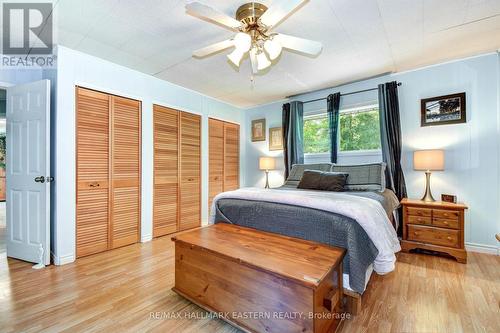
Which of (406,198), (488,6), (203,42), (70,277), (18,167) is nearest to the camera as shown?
(488,6)

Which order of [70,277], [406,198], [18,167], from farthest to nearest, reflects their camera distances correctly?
[406,198], [18,167], [70,277]

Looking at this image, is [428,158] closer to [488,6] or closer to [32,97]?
[488,6]

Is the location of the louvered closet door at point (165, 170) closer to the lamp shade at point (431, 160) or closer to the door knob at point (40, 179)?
the door knob at point (40, 179)

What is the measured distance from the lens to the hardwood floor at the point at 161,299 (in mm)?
1513

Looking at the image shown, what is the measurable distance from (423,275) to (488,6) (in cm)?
244

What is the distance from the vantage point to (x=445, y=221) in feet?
8.39

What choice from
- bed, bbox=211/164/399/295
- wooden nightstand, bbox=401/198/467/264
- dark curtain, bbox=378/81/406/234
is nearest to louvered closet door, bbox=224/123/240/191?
bed, bbox=211/164/399/295

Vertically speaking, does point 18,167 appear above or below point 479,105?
below

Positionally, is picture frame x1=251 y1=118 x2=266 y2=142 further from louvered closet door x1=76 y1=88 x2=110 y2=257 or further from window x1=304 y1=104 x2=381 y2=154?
louvered closet door x1=76 y1=88 x2=110 y2=257

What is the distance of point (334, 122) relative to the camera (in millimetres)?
3641

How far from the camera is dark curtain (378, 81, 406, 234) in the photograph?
307 centimetres

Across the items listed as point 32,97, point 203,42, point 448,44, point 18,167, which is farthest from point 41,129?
point 448,44

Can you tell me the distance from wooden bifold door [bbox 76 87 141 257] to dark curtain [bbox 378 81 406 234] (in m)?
3.46

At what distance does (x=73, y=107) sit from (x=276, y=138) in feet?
10.4
